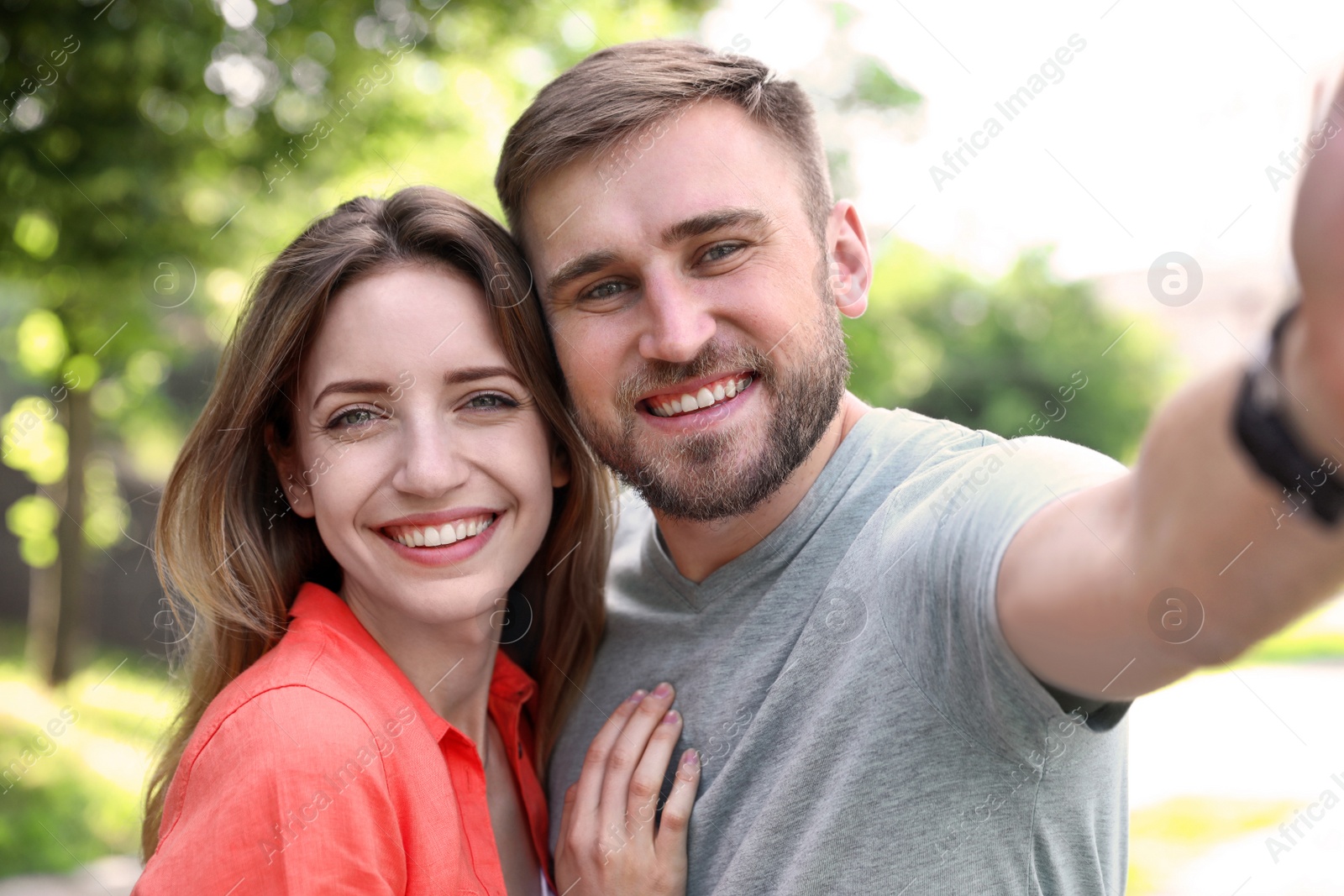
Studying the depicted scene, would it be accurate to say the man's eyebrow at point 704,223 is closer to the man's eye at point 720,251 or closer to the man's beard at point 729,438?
the man's eye at point 720,251

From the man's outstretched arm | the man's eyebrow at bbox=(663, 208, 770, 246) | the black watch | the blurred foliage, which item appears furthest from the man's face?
the blurred foliage

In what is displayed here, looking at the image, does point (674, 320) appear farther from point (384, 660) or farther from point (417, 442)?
point (384, 660)

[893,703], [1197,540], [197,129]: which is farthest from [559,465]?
[197,129]

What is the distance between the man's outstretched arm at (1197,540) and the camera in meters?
0.79

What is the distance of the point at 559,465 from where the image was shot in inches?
91.4

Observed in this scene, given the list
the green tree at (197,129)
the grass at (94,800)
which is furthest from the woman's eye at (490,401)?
the grass at (94,800)

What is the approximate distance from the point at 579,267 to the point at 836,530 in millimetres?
753

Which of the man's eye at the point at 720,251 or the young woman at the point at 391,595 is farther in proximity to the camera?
the man's eye at the point at 720,251

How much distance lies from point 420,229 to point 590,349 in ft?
1.48

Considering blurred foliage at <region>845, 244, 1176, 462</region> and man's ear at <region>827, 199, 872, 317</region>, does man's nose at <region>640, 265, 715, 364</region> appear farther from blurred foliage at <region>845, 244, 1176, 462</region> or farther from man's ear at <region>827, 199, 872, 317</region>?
blurred foliage at <region>845, 244, 1176, 462</region>

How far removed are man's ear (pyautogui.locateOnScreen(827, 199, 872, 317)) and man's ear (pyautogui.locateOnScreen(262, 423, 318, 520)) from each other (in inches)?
50.5

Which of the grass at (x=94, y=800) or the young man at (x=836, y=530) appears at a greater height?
the young man at (x=836, y=530)

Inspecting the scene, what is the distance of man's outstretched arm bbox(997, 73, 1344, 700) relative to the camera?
0.79 m

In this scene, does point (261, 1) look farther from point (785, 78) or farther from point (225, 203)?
point (785, 78)
